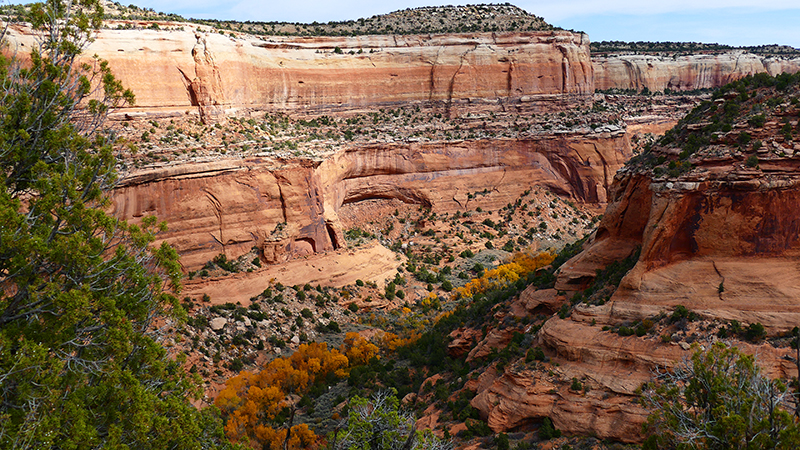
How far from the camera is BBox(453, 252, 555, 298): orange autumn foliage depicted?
43906 mm

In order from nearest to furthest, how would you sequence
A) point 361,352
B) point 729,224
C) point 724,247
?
point 729,224 → point 724,247 → point 361,352

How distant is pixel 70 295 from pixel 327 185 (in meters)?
35.3

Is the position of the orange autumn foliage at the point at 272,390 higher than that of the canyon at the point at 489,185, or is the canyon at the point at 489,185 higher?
the canyon at the point at 489,185

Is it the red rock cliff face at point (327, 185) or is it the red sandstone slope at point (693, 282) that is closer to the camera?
the red sandstone slope at point (693, 282)

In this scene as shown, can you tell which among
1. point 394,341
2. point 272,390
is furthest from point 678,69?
point 272,390

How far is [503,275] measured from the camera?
150 ft

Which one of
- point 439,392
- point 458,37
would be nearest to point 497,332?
point 439,392

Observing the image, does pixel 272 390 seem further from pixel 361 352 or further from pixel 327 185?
pixel 327 185

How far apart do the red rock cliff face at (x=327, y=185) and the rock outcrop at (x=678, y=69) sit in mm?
33792

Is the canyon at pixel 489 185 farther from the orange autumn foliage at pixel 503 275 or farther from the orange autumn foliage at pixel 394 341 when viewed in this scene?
the orange autumn foliage at pixel 394 341

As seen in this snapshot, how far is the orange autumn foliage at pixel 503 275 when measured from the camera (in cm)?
4391

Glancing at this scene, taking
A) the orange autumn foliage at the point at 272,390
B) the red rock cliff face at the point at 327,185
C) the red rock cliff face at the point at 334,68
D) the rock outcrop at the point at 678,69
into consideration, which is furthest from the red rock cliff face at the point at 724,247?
the rock outcrop at the point at 678,69

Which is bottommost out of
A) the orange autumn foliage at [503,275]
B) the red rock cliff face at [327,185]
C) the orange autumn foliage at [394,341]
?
the orange autumn foliage at [394,341]

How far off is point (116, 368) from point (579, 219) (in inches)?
2159
